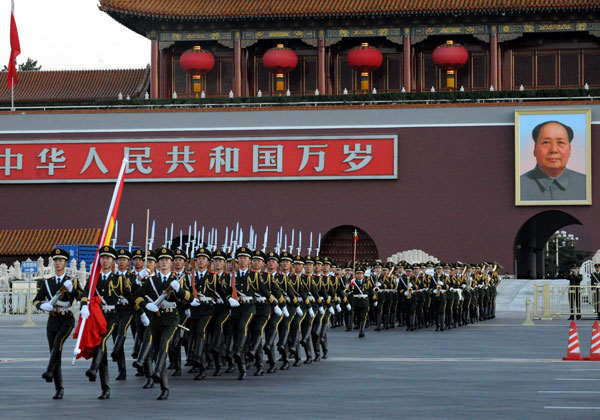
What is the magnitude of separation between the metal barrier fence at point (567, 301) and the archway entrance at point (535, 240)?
9.15 meters

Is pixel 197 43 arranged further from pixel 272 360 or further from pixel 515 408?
pixel 515 408

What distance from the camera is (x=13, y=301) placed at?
89.7 ft

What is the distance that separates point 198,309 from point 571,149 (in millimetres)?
21034

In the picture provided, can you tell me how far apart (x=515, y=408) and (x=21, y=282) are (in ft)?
62.3

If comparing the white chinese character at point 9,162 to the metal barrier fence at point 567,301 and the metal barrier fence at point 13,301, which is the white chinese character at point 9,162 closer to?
the metal barrier fence at point 13,301

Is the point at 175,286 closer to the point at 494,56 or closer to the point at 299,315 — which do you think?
the point at 299,315

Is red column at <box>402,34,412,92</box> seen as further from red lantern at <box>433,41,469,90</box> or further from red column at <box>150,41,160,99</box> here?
red column at <box>150,41,160,99</box>

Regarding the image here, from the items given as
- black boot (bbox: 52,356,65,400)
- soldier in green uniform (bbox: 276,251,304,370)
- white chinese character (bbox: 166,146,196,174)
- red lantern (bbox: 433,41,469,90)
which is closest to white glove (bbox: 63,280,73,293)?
black boot (bbox: 52,356,65,400)

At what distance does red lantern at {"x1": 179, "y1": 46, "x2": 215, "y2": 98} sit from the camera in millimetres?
36750

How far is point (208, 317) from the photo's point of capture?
1370cm

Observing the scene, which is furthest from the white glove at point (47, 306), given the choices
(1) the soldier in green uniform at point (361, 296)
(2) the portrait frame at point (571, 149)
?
(2) the portrait frame at point (571, 149)

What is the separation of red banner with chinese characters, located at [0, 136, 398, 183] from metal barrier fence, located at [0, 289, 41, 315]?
7.42 m

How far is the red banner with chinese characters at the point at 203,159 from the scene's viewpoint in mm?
33844

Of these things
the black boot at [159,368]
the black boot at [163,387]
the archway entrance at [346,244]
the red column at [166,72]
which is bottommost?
the black boot at [163,387]
